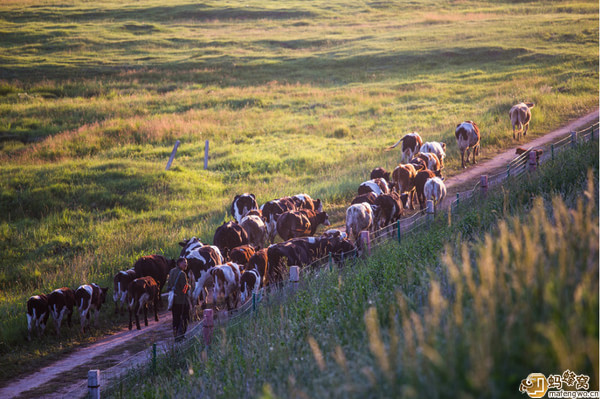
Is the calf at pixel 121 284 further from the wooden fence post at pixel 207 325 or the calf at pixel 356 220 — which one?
the calf at pixel 356 220

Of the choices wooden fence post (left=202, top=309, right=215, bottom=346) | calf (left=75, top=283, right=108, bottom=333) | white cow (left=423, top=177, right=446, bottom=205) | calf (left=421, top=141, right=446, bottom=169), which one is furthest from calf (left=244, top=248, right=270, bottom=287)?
calf (left=421, top=141, right=446, bottom=169)

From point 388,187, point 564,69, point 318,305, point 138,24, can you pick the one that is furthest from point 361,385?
point 138,24

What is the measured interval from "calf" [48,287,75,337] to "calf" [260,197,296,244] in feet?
20.0

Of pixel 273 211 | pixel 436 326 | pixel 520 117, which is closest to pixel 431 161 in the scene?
pixel 273 211

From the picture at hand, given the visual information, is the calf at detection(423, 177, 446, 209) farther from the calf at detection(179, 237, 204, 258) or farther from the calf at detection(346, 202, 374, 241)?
the calf at detection(179, 237, 204, 258)

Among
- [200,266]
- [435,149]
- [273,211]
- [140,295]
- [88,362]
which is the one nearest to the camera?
[88,362]

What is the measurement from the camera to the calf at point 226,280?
12.3 m

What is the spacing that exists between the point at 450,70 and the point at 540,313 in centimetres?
4558

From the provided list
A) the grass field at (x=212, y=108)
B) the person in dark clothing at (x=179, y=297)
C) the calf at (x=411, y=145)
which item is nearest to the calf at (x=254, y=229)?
the grass field at (x=212, y=108)

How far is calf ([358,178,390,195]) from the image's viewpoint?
58.5ft

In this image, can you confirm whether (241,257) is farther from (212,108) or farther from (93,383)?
(212,108)

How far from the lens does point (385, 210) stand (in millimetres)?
16141

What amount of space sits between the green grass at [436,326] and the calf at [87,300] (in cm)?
359

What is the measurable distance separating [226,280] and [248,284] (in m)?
0.49
